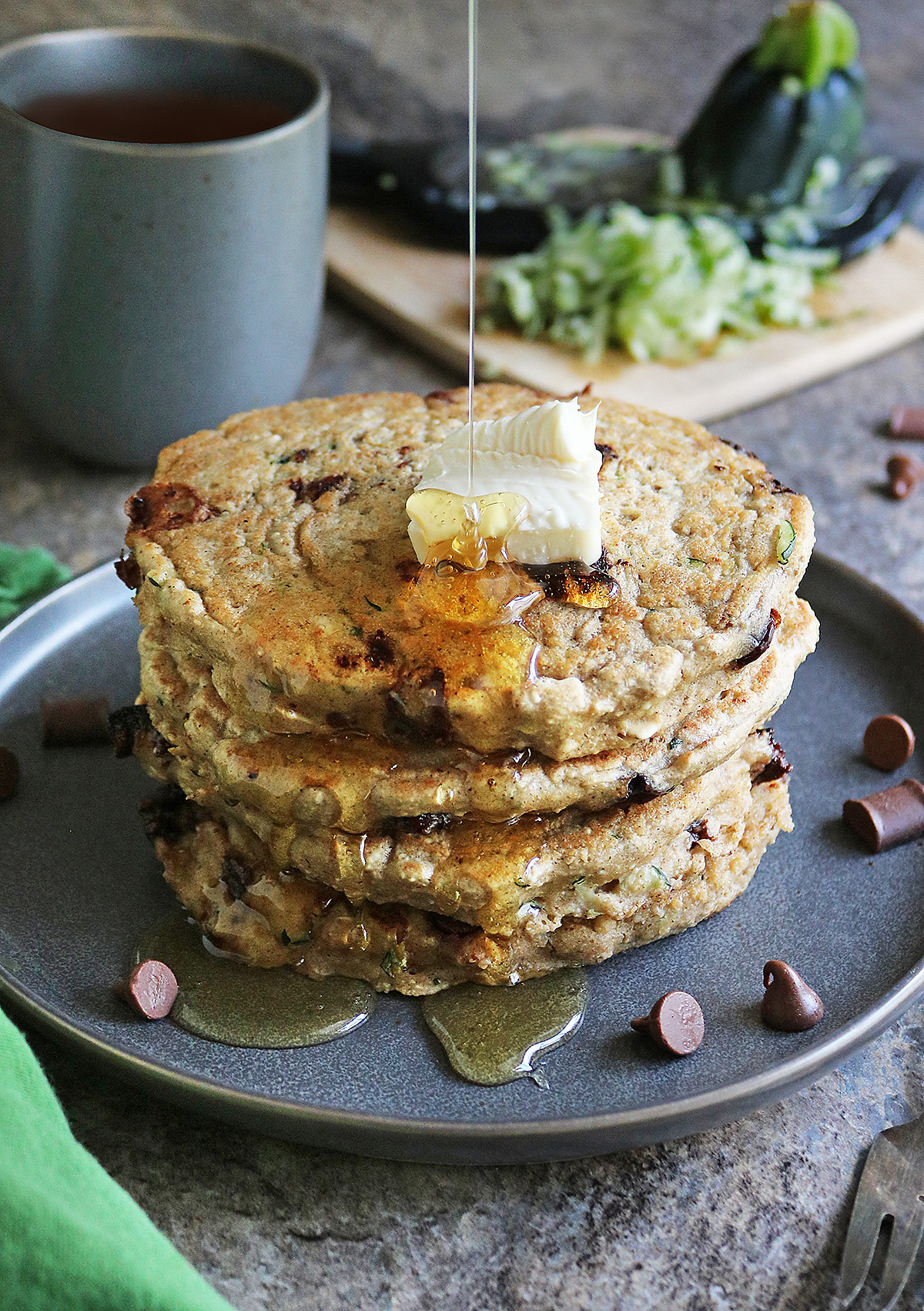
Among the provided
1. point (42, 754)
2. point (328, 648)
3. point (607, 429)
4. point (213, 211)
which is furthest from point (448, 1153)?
point (213, 211)

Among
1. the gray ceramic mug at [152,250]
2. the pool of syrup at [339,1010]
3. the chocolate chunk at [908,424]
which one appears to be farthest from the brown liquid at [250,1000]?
the chocolate chunk at [908,424]

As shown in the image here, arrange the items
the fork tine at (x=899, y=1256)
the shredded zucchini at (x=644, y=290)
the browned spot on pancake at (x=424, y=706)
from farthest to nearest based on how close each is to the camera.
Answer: the shredded zucchini at (x=644, y=290) → the browned spot on pancake at (x=424, y=706) → the fork tine at (x=899, y=1256)

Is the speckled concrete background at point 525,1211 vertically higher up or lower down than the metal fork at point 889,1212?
lower down

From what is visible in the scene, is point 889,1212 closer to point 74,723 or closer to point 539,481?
point 539,481

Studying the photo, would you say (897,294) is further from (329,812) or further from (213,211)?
(329,812)

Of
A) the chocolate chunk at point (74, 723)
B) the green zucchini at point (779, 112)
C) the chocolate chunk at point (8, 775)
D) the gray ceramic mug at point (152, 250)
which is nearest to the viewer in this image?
the chocolate chunk at point (8, 775)

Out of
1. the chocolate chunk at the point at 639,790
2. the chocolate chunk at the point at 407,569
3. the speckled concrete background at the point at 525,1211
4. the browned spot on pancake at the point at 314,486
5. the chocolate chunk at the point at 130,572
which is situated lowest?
the speckled concrete background at the point at 525,1211

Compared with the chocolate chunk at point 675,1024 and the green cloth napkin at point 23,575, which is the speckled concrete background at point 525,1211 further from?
the green cloth napkin at point 23,575

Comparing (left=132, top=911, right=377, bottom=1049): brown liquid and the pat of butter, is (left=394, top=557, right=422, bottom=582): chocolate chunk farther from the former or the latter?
(left=132, top=911, right=377, bottom=1049): brown liquid
